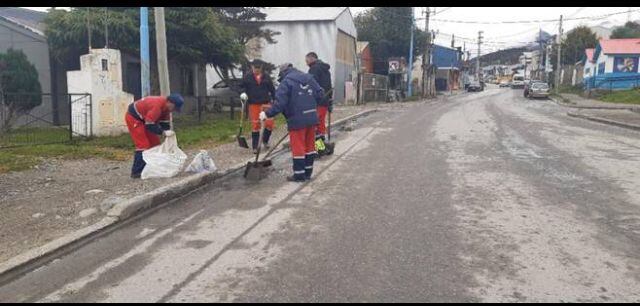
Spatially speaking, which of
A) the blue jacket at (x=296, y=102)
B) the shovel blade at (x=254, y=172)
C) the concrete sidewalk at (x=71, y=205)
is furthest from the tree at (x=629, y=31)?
the concrete sidewalk at (x=71, y=205)

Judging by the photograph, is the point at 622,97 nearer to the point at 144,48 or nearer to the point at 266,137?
the point at 266,137

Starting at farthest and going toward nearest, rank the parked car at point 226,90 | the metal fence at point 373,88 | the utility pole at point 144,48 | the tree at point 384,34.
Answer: the tree at point 384,34
the metal fence at point 373,88
the parked car at point 226,90
the utility pole at point 144,48

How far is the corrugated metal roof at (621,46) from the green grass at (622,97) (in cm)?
727

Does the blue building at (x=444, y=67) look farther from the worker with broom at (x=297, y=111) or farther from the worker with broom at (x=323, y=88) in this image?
the worker with broom at (x=297, y=111)

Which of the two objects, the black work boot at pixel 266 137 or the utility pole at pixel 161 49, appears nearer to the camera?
the utility pole at pixel 161 49

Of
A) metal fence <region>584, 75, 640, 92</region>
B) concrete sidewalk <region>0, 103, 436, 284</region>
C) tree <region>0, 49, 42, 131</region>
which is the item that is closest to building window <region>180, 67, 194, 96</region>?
tree <region>0, 49, 42, 131</region>

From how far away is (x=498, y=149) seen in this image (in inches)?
446

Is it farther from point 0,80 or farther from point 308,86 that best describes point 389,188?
point 0,80

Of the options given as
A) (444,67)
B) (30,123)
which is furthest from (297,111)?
(444,67)

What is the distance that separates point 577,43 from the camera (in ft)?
198

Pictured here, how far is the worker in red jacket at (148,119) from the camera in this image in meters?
7.69

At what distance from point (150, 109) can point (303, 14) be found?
2668 cm

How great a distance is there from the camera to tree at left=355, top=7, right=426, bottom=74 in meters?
45.9

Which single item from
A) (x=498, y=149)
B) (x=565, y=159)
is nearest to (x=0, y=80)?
(x=498, y=149)
